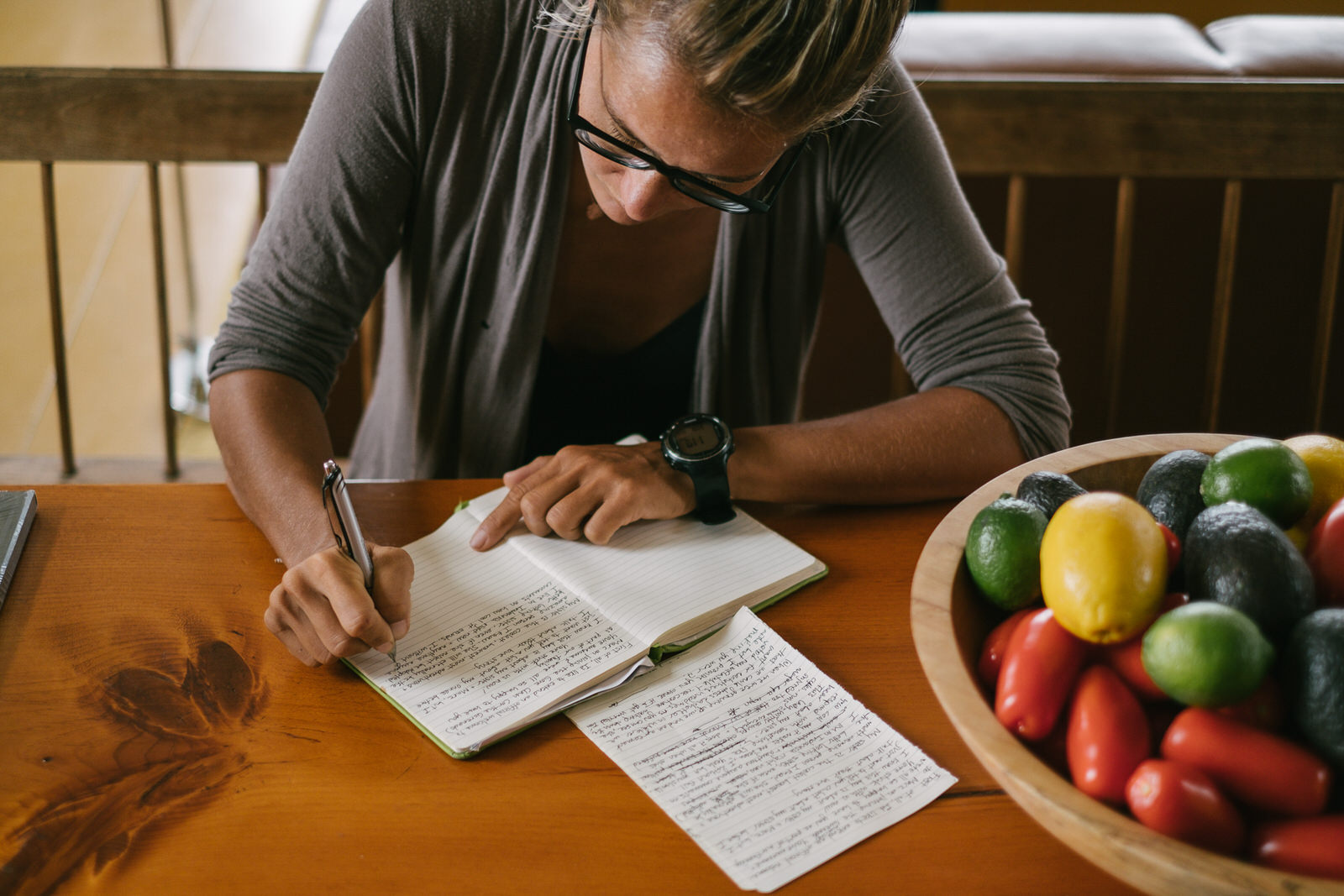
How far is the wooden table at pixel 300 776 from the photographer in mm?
698

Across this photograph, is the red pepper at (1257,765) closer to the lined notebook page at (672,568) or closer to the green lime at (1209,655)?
the green lime at (1209,655)

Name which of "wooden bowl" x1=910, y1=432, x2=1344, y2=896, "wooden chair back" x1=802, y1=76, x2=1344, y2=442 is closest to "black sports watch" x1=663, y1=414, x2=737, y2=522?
"wooden bowl" x1=910, y1=432, x2=1344, y2=896

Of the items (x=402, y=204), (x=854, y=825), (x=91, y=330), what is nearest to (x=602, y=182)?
(x=402, y=204)

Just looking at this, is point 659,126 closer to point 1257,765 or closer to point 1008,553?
point 1008,553

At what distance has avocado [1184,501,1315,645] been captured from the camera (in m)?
0.66

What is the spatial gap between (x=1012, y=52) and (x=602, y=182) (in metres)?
1.28

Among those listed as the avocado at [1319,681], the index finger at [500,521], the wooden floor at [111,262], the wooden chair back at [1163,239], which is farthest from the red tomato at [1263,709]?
the wooden floor at [111,262]

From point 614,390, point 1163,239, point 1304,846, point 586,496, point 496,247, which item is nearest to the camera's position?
point 1304,846

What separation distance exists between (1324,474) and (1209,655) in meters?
0.30

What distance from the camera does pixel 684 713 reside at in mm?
849

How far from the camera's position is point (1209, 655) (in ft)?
1.99

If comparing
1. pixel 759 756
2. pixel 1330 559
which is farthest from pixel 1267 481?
pixel 759 756

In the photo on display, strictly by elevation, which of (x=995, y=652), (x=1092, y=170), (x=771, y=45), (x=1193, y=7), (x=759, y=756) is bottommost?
(x=759, y=756)

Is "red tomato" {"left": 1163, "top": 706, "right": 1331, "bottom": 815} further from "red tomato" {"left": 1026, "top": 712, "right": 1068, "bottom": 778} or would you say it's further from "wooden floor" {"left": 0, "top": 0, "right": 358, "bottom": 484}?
"wooden floor" {"left": 0, "top": 0, "right": 358, "bottom": 484}
